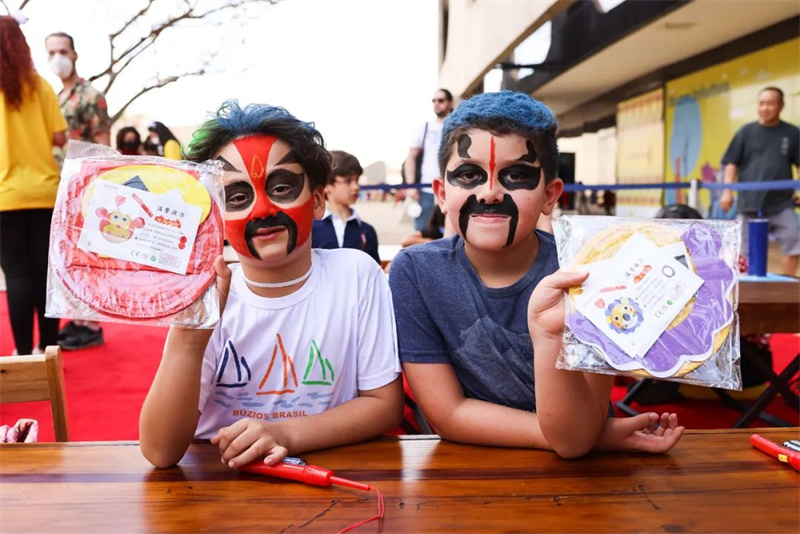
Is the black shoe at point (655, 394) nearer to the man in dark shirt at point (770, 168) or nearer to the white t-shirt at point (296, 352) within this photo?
the man in dark shirt at point (770, 168)

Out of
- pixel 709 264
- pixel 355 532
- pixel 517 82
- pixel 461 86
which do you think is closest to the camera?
pixel 355 532

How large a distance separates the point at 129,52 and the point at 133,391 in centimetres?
889

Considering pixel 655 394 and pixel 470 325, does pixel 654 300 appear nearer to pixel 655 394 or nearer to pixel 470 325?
pixel 470 325

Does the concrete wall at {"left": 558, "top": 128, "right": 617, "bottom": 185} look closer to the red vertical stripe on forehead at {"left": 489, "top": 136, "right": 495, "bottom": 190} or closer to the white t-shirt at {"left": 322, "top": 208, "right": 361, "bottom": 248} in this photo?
the white t-shirt at {"left": 322, "top": 208, "right": 361, "bottom": 248}

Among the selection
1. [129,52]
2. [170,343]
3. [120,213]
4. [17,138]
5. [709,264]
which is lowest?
[170,343]

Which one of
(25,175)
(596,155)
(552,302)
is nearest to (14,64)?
(25,175)

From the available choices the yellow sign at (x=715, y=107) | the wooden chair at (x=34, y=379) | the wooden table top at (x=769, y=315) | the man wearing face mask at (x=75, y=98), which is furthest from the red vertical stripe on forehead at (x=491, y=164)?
the yellow sign at (x=715, y=107)

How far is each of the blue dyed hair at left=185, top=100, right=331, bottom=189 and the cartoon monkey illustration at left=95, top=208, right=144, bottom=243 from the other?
27 centimetres

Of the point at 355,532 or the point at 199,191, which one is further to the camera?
the point at 199,191

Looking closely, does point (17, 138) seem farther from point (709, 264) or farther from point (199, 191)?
point (709, 264)

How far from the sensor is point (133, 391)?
3689mm

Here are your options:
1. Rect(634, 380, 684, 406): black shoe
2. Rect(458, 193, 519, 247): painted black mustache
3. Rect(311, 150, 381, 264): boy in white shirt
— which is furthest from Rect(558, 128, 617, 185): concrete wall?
Rect(458, 193, 519, 247): painted black mustache

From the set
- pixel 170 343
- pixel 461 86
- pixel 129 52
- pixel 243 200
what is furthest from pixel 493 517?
pixel 461 86

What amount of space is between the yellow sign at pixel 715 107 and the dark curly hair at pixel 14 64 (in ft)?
26.6
